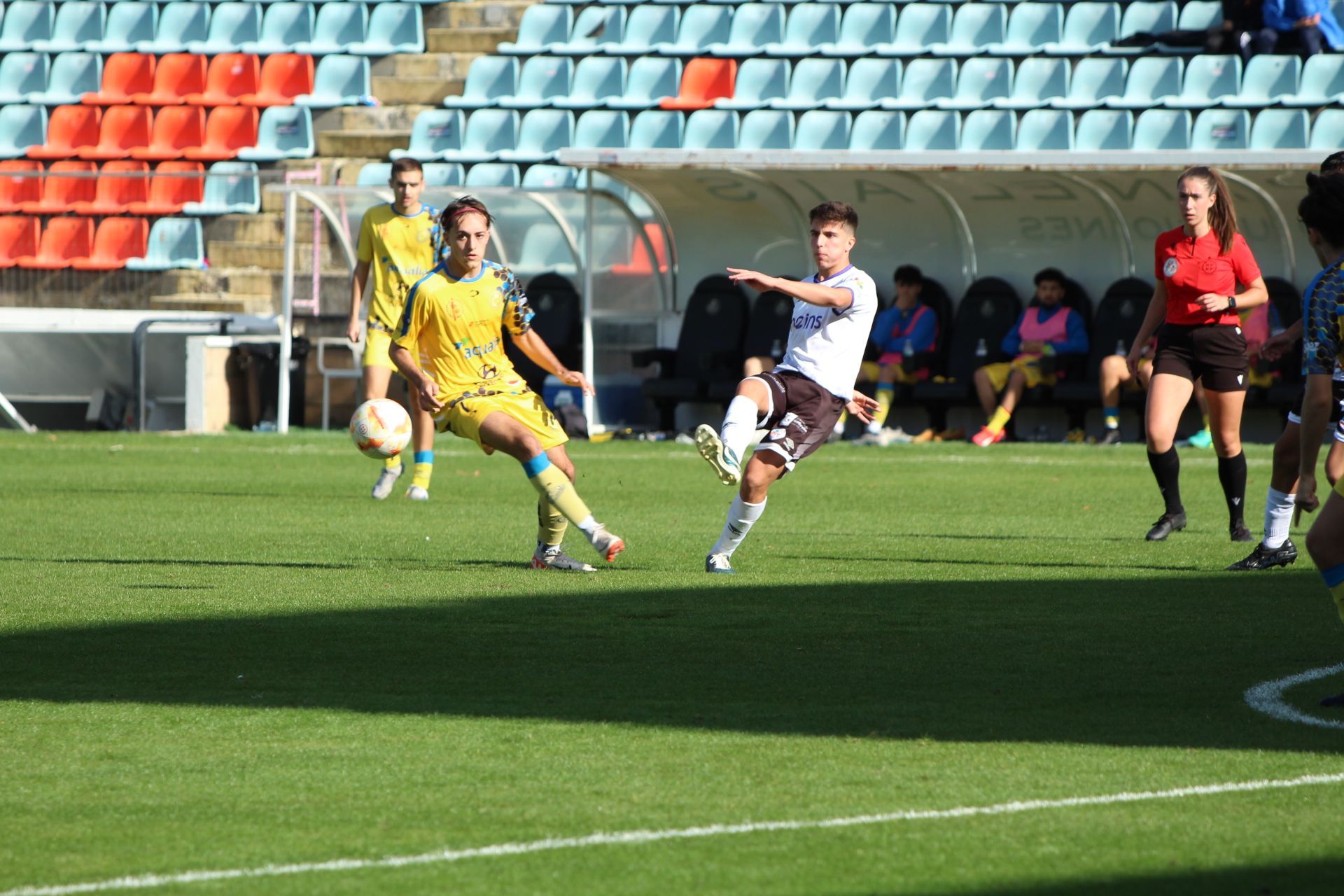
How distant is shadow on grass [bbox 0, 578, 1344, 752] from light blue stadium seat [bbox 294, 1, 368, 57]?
63.3 ft

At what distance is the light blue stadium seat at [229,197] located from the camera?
23203 mm

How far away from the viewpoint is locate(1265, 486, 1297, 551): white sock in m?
8.52

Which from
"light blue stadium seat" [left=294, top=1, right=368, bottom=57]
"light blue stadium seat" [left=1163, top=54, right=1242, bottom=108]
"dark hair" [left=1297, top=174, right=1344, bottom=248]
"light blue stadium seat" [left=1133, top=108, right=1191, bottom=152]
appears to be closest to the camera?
"dark hair" [left=1297, top=174, right=1344, bottom=248]

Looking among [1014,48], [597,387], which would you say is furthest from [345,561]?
[1014,48]

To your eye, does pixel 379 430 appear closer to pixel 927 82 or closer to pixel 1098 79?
pixel 927 82

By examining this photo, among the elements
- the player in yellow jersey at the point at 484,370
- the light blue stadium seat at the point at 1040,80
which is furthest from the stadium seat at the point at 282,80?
the player in yellow jersey at the point at 484,370

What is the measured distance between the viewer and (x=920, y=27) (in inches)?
910

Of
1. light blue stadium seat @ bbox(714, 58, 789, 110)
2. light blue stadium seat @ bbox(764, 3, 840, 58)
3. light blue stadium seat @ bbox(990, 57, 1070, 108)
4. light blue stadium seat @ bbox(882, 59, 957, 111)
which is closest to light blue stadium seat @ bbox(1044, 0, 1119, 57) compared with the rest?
light blue stadium seat @ bbox(990, 57, 1070, 108)

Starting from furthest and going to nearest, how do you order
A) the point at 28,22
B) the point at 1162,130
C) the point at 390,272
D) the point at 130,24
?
the point at 28,22
the point at 130,24
the point at 1162,130
the point at 390,272

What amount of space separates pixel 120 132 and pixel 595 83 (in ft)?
21.5

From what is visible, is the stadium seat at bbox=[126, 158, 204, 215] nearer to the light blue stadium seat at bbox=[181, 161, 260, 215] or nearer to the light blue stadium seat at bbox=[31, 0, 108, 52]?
the light blue stadium seat at bbox=[181, 161, 260, 215]

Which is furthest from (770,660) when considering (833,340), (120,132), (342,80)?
(120,132)

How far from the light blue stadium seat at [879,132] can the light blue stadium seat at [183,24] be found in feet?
32.8

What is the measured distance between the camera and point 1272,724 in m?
5.01
